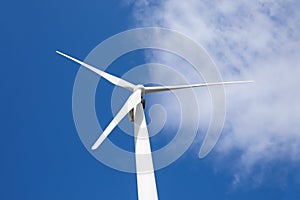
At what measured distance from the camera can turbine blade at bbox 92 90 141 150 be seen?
116ft

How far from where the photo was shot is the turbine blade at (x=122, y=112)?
3544cm

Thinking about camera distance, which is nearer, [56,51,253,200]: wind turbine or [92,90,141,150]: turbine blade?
[92,90,141,150]: turbine blade

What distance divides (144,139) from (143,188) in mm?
4125

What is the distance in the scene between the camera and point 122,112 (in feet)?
125

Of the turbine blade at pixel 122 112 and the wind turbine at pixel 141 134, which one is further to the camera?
the wind turbine at pixel 141 134

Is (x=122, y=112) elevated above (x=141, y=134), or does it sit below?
above

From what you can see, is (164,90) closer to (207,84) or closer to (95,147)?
(207,84)

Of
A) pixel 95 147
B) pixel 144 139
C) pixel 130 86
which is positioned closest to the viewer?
pixel 95 147

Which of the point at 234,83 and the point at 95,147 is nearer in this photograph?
the point at 95,147

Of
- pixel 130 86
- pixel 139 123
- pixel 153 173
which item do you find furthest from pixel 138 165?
pixel 130 86

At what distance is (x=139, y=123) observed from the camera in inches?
1547

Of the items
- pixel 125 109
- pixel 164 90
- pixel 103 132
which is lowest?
pixel 103 132

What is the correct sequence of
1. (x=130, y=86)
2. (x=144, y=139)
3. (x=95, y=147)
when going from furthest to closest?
(x=130, y=86) → (x=144, y=139) → (x=95, y=147)

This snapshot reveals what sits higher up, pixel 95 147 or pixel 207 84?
pixel 207 84
